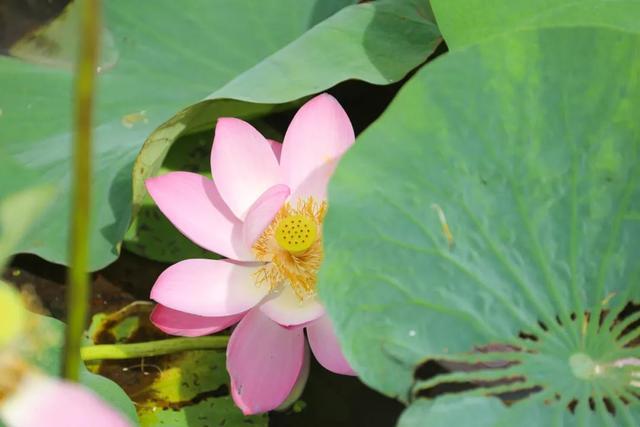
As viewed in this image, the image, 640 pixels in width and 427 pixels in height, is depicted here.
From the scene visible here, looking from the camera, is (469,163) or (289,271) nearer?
(469,163)

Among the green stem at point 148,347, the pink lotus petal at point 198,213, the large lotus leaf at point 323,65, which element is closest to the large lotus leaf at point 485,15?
the large lotus leaf at point 323,65

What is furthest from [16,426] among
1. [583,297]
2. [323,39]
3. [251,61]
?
[251,61]

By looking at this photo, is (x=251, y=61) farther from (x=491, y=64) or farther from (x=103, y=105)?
(x=491, y=64)

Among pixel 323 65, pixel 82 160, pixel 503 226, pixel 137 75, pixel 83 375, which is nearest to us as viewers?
pixel 82 160

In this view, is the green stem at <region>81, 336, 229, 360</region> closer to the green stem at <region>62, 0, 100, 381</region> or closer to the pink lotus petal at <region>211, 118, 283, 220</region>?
the pink lotus petal at <region>211, 118, 283, 220</region>

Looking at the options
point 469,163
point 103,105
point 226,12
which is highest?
point 469,163

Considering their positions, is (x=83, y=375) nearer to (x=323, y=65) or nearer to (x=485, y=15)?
(x=323, y=65)

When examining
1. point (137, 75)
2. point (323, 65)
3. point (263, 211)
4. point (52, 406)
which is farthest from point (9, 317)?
point (137, 75)
